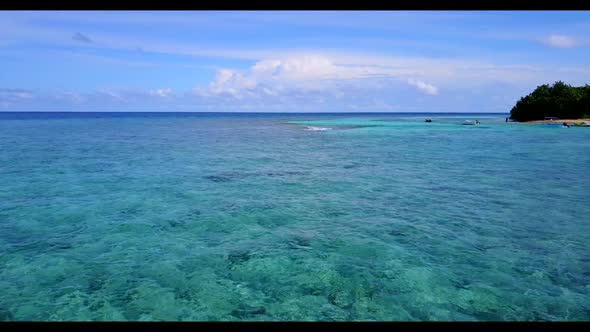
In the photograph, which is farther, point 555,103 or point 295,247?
point 555,103

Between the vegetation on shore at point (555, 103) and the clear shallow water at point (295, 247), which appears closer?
the clear shallow water at point (295, 247)

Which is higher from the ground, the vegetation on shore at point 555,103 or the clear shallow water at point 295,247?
the vegetation on shore at point 555,103

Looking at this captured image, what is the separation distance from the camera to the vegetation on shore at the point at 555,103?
90250 mm

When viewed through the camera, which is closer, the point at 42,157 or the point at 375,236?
the point at 375,236

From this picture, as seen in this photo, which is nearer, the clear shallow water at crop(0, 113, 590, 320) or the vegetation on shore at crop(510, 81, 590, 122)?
the clear shallow water at crop(0, 113, 590, 320)

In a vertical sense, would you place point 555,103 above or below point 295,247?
above

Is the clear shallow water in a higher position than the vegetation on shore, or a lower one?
lower

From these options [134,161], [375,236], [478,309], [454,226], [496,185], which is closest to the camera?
[478,309]

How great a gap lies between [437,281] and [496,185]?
14.7 meters

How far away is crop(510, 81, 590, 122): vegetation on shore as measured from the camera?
90.2 m

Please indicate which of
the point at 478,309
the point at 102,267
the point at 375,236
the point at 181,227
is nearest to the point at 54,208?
the point at 181,227

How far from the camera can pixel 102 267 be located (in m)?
10.2

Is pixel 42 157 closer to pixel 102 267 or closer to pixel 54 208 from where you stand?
pixel 54 208

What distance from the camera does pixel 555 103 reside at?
313 feet
